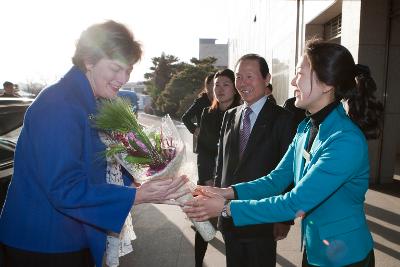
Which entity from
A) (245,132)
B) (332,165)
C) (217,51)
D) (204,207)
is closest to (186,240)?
(245,132)

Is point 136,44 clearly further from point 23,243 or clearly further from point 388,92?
point 388,92

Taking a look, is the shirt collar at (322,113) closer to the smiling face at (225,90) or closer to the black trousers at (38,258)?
the black trousers at (38,258)

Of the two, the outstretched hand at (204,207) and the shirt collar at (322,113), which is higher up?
the shirt collar at (322,113)

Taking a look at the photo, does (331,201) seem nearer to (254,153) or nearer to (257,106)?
(254,153)

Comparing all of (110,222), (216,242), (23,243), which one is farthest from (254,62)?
(216,242)

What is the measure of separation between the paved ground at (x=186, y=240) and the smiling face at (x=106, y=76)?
1655mm

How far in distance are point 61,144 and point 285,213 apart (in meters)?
1.10

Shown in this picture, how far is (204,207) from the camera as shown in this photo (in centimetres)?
208

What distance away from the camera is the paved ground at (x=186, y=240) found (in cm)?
405

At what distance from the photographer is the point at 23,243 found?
1649 millimetres

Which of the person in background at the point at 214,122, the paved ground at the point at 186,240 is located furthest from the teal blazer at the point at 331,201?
the person in background at the point at 214,122

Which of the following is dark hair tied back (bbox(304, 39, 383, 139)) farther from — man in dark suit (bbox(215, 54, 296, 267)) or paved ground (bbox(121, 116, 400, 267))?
paved ground (bbox(121, 116, 400, 267))

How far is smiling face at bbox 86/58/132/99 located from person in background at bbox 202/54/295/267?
1157 millimetres

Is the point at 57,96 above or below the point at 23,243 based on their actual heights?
above
